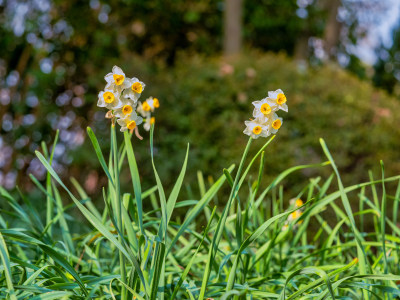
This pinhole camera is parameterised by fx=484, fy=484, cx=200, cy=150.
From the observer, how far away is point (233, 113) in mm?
3633

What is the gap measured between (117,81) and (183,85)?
3.01 meters

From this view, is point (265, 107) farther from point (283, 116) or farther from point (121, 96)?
point (283, 116)

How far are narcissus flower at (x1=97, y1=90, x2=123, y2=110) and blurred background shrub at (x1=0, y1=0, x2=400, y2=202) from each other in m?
2.60

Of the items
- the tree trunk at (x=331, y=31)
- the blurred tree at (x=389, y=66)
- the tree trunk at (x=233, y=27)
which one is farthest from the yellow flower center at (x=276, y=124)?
the blurred tree at (x=389, y=66)

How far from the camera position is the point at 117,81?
2.91 feet

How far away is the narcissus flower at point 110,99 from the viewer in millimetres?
878

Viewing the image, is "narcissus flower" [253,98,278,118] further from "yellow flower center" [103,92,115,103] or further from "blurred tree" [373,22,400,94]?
"blurred tree" [373,22,400,94]

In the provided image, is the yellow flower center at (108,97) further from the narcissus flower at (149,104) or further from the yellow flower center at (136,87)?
the narcissus flower at (149,104)

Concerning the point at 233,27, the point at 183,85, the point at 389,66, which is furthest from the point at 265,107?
the point at 389,66

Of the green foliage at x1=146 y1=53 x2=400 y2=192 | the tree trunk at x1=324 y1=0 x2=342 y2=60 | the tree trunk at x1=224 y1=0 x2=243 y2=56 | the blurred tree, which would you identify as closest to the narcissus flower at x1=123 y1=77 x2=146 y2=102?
the green foliage at x1=146 y1=53 x2=400 y2=192

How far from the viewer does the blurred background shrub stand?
356 centimetres

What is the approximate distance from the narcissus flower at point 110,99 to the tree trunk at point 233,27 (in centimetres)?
430

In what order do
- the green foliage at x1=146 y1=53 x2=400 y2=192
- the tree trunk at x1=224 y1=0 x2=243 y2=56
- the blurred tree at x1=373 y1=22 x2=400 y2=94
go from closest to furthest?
the green foliage at x1=146 y1=53 x2=400 y2=192 < the tree trunk at x1=224 y1=0 x2=243 y2=56 < the blurred tree at x1=373 y1=22 x2=400 y2=94

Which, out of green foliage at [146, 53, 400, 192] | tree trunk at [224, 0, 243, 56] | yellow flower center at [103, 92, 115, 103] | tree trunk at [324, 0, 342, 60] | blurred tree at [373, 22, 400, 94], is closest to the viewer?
yellow flower center at [103, 92, 115, 103]
